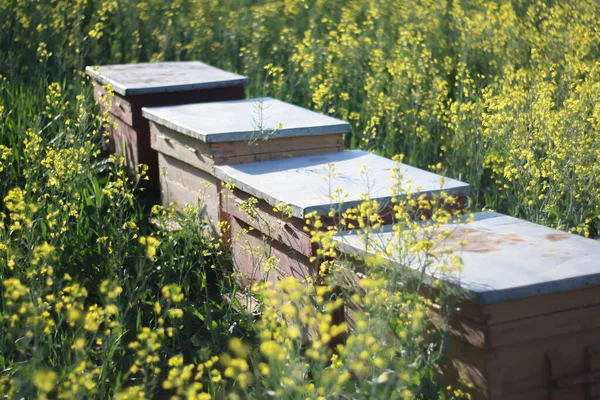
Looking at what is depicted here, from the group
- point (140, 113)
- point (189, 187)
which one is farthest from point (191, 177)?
point (140, 113)

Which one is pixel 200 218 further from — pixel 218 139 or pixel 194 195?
pixel 194 195

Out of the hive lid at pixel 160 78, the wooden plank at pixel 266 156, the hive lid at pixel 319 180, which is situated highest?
the hive lid at pixel 160 78

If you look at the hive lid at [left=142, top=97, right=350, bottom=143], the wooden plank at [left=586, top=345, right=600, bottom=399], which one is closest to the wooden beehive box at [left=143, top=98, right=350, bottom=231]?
the hive lid at [left=142, top=97, right=350, bottom=143]

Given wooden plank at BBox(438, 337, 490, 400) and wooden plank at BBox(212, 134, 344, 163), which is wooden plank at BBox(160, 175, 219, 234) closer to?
wooden plank at BBox(212, 134, 344, 163)

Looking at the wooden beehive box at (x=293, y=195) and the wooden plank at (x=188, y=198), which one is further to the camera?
the wooden plank at (x=188, y=198)

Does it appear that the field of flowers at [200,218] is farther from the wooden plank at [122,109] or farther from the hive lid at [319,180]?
the hive lid at [319,180]

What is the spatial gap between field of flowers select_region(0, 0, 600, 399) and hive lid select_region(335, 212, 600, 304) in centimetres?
12

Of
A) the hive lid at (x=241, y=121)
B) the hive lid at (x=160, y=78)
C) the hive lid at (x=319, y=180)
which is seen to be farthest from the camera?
the hive lid at (x=160, y=78)

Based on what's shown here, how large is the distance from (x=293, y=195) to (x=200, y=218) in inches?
31.1

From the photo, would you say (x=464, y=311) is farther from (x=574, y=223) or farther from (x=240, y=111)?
(x=240, y=111)

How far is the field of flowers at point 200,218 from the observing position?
2795 mm

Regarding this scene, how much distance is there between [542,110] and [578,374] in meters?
2.23

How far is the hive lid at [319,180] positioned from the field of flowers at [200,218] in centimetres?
32

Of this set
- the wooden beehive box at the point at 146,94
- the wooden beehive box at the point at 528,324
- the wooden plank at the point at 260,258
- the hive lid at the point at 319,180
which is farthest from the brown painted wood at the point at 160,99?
the wooden beehive box at the point at 528,324
